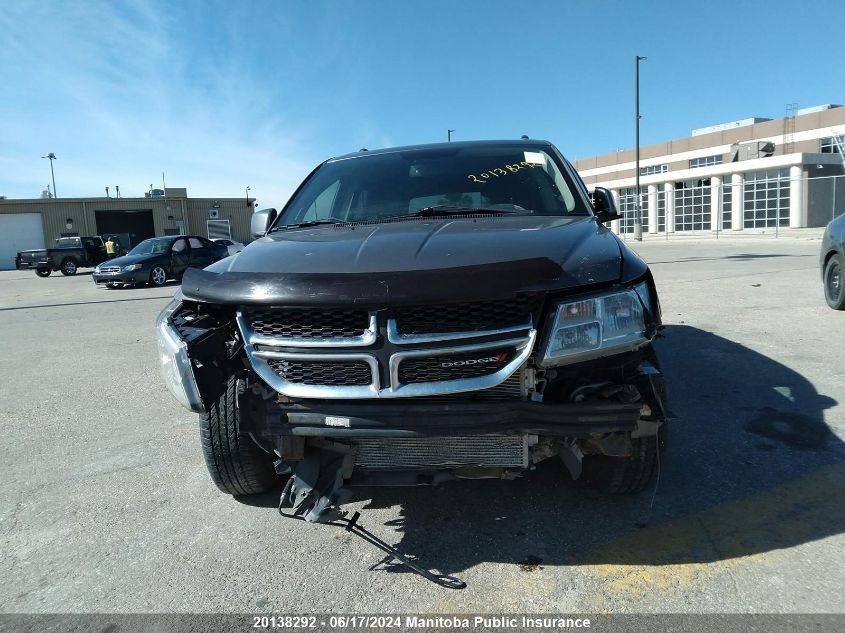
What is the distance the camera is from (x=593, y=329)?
7.06ft

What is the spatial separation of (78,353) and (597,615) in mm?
7014

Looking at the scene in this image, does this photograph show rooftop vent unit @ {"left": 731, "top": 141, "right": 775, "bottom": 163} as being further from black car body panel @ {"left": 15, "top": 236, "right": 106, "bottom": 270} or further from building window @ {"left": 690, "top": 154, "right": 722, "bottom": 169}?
black car body panel @ {"left": 15, "top": 236, "right": 106, "bottom": 270}

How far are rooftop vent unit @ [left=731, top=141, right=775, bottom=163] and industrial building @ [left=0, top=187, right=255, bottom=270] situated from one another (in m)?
32.8

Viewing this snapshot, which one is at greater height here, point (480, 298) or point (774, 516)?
point (480, 298)

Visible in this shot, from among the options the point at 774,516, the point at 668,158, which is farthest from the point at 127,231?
the point at 774,516

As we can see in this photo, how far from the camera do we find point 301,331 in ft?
7.32

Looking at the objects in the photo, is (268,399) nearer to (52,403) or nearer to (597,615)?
(597,615)

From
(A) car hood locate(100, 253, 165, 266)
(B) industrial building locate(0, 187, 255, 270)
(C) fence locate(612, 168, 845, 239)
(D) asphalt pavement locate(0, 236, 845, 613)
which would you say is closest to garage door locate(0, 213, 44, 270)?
(B) industrial building locate(0, 187, 255, 270)

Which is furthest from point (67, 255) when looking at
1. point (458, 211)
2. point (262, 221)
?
point (458, 211)

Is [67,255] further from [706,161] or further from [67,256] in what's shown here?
[706,161]

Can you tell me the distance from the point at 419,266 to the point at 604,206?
165 centimetres

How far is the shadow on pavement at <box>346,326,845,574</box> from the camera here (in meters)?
2.47

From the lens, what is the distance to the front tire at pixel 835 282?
23.3 feet

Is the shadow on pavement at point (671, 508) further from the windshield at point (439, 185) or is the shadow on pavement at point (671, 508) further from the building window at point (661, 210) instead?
the building window at point (661, 210)
